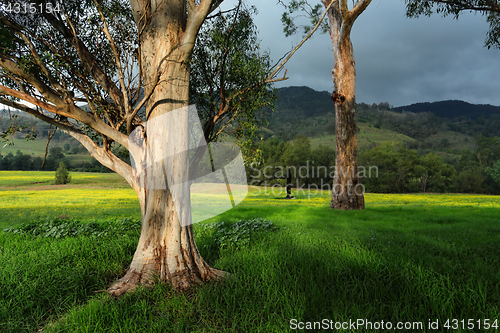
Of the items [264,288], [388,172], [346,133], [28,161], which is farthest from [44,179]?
[388,172]

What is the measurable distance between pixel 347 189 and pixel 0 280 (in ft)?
40.1

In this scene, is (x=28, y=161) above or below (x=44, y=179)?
above

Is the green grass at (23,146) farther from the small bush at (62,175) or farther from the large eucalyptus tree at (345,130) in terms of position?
the large eucalyptus tree at (345,130)

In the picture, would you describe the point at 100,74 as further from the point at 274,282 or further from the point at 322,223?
the point at 322,223

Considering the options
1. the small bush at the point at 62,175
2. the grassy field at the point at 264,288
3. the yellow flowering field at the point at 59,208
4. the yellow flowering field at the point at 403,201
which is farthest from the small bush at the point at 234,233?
the small bush at the point at 62,175

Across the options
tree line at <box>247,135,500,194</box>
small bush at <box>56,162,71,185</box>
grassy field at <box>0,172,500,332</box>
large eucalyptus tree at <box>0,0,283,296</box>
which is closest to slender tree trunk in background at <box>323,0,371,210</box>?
grassy field at <box>0,172,500,332</box>

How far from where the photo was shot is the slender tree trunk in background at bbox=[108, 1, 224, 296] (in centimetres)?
384

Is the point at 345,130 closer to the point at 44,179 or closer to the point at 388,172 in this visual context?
the point at 44,179

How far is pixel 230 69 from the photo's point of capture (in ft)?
16.6

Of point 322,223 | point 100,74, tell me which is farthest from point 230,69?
point 322,223

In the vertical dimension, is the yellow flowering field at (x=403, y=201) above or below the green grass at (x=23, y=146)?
below

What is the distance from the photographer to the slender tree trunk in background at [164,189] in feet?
12.6

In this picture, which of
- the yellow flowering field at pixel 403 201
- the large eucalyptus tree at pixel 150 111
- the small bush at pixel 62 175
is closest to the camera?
the large eucalyptus tree at pixel 150 111

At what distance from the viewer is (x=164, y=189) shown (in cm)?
385
